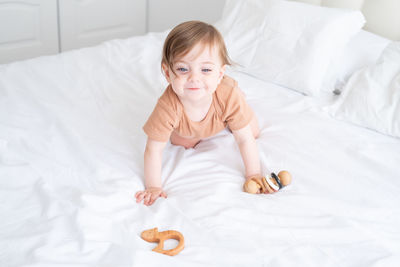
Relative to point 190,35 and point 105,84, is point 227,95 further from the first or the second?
point 105,84

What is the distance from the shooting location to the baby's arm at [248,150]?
4.18 feet

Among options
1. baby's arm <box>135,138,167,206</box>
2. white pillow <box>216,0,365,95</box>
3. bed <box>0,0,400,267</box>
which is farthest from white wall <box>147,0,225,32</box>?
baby's arm <box>135,138,167,206</box>

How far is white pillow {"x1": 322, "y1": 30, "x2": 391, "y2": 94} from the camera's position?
1.77 metres

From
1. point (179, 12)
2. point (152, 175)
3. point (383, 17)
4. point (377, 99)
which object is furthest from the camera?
point (179, 12)

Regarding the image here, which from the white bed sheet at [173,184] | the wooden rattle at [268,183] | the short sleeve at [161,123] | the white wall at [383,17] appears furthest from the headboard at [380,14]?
the short sleeve at [161,123]

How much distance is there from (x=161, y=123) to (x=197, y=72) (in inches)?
8.0

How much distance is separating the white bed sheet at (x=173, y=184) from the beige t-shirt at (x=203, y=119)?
90 millimetres

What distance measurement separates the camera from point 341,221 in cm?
106

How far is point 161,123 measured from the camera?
4.09 ft

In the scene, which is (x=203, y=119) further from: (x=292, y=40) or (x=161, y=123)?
(x=292, y=40)

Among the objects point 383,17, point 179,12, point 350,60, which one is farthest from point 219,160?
point 179,12

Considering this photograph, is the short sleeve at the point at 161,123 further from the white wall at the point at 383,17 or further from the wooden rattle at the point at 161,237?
the white wall at the point at 383,17

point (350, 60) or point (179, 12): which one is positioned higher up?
point (350, 60)

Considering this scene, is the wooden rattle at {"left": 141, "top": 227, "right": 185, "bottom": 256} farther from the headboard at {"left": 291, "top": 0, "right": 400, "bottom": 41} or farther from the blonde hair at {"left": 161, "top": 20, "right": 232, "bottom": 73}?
the headboard at {"left": 291, "top": 0, "right": 400, "bottom": 41}
